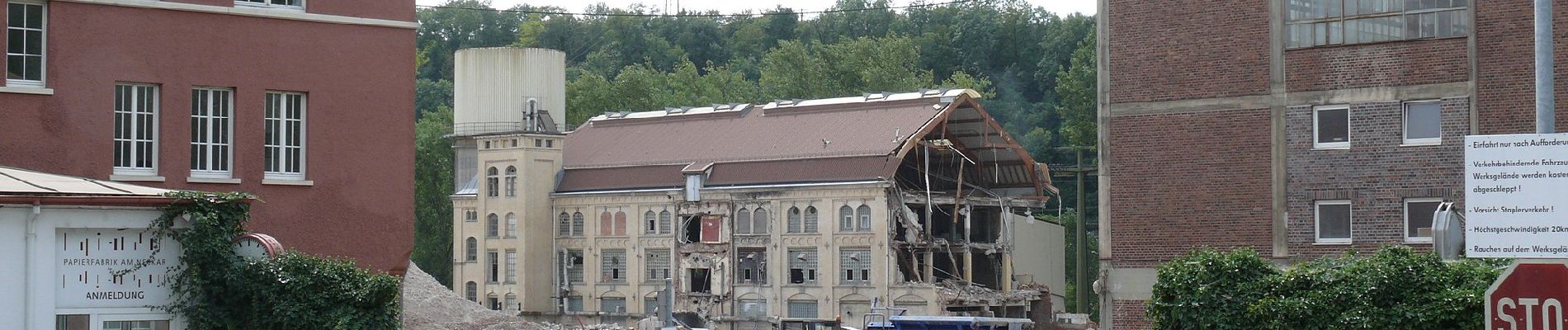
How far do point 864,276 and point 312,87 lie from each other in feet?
115

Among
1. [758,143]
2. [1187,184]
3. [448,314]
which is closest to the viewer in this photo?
[1187,184]

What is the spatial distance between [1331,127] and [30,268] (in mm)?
22691

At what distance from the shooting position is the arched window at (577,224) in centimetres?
7381

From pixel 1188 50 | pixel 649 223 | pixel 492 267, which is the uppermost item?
pixel 1188 50

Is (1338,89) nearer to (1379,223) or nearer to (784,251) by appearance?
(1379,223)

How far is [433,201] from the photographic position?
95438mm

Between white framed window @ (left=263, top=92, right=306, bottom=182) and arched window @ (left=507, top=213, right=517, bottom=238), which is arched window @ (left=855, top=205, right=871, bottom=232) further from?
white framed window @ (left=263, top=92, right=306, bottom=182)

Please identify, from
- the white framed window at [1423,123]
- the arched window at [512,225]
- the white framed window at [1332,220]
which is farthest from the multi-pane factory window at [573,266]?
the white framed window at [1423,123]

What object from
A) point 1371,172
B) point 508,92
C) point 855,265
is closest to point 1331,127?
point 1371,172

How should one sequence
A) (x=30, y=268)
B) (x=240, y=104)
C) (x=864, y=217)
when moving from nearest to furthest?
(x=30, y=268) → (x=240, y=104) → (x=864, y=217)

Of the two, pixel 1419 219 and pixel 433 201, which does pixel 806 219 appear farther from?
pixel 1419 219

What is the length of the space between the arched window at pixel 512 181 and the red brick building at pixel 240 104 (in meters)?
41.1

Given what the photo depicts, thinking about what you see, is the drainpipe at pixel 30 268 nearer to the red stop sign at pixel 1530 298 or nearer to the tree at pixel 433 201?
the red stop sign at pixel 1530 298

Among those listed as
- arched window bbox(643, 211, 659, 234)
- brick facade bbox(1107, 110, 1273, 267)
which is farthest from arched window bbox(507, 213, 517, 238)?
brick facade bbox(1107, 110, 1273, 267)
